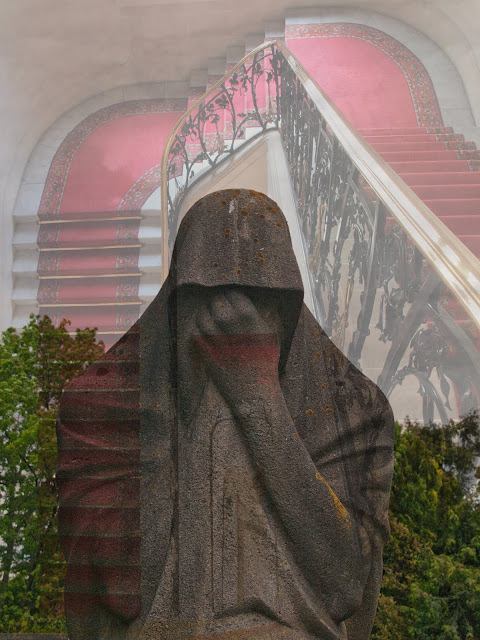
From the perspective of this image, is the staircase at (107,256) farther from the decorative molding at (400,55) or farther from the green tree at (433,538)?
the green tree at (433,538)

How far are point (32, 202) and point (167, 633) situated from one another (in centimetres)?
202

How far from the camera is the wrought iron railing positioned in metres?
3.17

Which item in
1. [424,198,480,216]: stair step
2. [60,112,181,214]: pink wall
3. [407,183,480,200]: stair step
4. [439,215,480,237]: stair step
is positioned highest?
[407,183,480,200]: stair step

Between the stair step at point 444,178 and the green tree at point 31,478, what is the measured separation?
2609mm

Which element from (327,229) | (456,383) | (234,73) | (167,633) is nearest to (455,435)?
(456,383)

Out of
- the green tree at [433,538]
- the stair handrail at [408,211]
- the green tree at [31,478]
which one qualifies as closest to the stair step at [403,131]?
the stair handrail at [408,211]

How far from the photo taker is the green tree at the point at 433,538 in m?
3.50

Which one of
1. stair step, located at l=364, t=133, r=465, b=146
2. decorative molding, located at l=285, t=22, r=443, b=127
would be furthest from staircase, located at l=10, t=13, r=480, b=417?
stair step, located at l=364, t=133, r=465, b=146

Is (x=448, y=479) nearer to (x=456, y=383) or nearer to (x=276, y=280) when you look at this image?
(x=456, y=383)

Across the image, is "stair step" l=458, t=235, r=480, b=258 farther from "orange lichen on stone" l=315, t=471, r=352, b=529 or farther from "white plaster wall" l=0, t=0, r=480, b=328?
"orange lichen on stone" l=315, t=471, r=352, b=529

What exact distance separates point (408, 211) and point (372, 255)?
0.28 metres

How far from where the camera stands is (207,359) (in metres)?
1.54

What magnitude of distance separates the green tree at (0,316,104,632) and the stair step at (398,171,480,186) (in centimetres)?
261

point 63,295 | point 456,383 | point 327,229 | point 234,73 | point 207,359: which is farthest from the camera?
point 456,383
